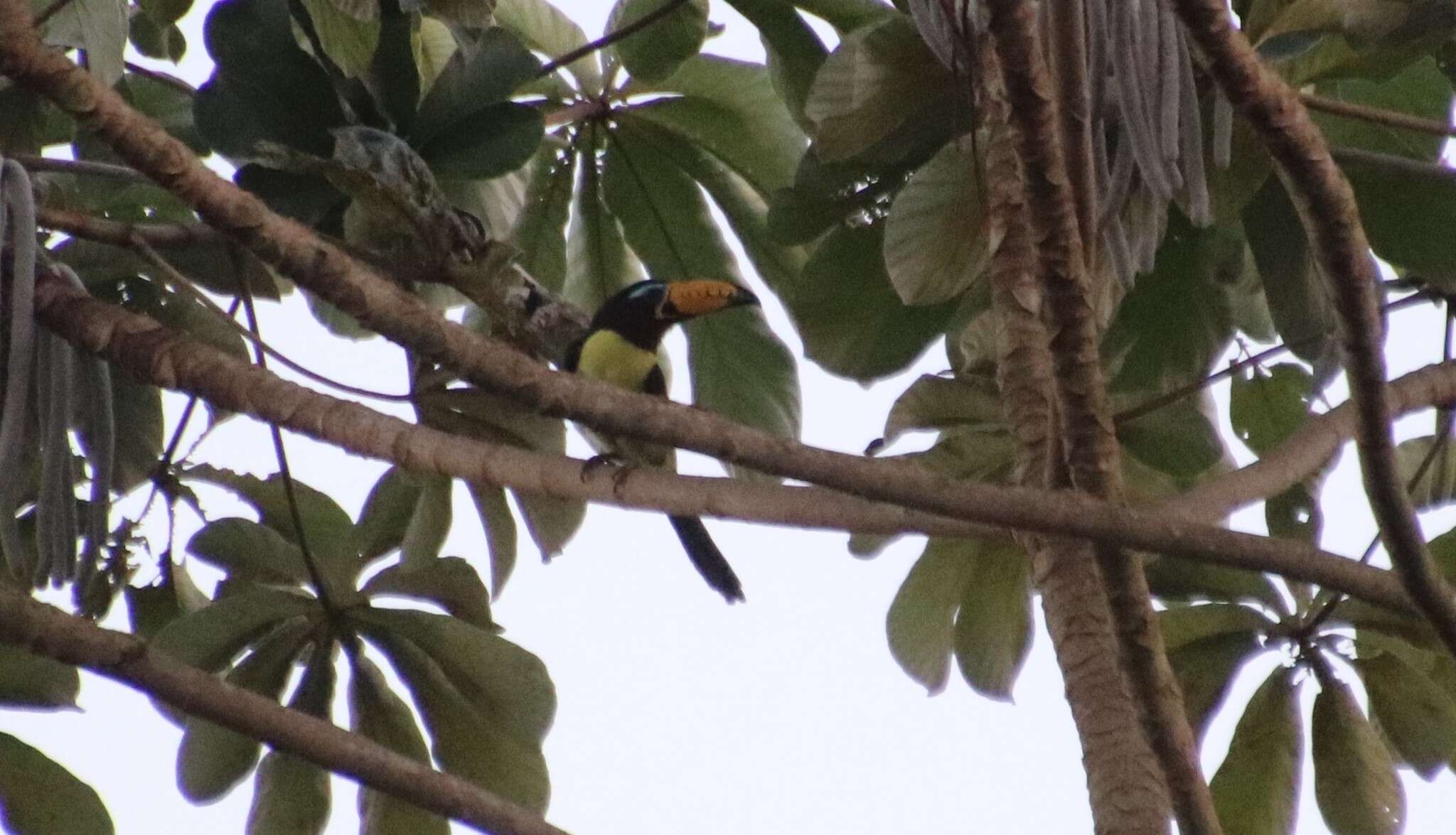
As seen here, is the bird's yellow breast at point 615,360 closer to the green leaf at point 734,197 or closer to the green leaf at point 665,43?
the green leaf at point 734,197

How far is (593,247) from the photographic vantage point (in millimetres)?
3455

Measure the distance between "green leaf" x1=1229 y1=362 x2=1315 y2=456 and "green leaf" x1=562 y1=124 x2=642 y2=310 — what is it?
50.0 inches

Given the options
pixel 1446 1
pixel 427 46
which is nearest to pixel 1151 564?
pixel 1446 1

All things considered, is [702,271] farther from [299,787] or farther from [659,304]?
[299,787]

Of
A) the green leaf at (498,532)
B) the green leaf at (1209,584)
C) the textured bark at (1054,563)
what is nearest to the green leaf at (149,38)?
the green leaf at (498,532)

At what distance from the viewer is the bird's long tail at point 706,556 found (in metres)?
3.74

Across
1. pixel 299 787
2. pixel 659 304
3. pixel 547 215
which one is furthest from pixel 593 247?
pixel 299 787

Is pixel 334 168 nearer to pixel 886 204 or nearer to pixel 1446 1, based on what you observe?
pixel 886 204

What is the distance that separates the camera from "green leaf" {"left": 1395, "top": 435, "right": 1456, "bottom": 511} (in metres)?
3.07

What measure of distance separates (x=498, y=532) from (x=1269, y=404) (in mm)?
1561

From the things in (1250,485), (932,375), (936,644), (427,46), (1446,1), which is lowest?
(1250,485)

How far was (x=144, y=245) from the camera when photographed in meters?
2.20

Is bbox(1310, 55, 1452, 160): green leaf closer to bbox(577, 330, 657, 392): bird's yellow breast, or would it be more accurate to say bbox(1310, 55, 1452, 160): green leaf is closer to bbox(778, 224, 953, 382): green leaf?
bbox(778, 224, 953, 382): green leaf

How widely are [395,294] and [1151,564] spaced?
163 centimetres
